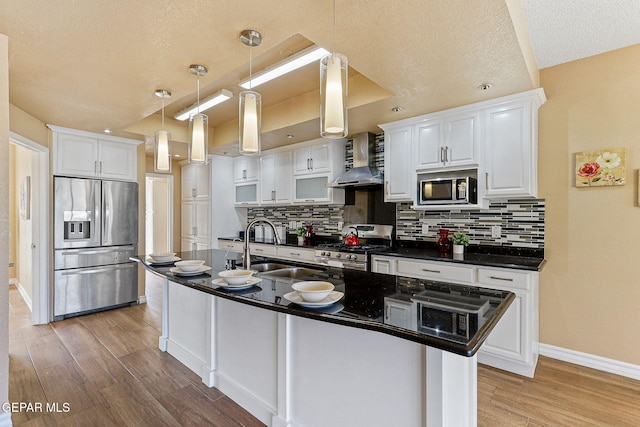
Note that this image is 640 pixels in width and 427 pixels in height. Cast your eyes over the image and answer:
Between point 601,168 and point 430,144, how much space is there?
1.41m

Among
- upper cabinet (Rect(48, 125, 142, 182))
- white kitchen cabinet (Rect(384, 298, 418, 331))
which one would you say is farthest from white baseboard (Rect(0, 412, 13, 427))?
upper cabinet (Rect(48, 125, 142, 182))

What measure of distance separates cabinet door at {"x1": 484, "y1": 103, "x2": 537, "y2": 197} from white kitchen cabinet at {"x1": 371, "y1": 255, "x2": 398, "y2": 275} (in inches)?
44.0

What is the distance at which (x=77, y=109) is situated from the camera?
3162mm

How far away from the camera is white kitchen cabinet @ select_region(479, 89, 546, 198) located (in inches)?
108

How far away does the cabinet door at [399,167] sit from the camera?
11.2 ft

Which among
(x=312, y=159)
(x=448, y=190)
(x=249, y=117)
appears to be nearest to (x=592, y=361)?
(x=448, y=190)

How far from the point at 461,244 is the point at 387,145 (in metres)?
1.35

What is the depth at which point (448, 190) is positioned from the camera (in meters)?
3.09

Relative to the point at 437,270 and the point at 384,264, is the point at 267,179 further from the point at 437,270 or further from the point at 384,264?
the point at 437,270

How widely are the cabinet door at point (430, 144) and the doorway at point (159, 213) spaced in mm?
4940

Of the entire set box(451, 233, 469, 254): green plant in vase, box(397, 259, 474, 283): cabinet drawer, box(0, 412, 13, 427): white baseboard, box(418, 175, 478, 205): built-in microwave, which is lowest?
box(0, 412, 13, 427): white baseboard

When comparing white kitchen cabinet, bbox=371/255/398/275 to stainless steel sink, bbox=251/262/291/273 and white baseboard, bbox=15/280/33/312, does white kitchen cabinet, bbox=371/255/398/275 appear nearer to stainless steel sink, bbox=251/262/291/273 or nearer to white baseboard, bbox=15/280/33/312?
stainless steel sink, bbox=251/262/291/273

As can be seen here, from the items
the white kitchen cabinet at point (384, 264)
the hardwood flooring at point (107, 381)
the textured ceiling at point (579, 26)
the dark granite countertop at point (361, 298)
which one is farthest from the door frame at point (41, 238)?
the textured ceiling at point (579, 26)

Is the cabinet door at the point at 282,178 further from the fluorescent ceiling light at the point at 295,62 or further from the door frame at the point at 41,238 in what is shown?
the door frame at the point at 41,238
